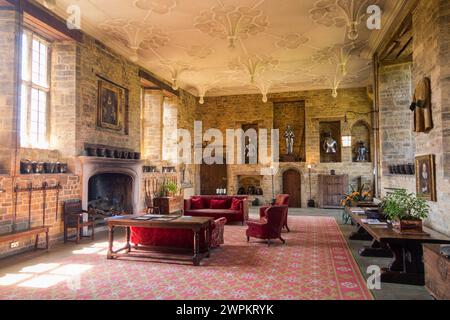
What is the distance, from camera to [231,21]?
697 cm

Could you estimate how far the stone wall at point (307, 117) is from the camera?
13070 mm

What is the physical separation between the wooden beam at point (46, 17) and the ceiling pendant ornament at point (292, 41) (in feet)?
16.5

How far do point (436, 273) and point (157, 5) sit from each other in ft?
21.2

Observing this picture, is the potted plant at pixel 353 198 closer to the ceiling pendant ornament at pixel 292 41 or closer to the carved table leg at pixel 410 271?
the ceiling pendant ornament at pixel 292 41

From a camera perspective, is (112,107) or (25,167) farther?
(112,107)

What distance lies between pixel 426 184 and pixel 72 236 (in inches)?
275

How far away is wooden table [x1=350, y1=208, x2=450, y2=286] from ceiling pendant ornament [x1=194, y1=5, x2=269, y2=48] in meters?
4.95

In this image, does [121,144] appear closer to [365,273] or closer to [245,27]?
[245,27]

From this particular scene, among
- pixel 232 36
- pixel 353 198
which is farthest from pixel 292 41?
pixel 353 198

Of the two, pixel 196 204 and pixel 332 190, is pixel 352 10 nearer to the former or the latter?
pixel 196 204

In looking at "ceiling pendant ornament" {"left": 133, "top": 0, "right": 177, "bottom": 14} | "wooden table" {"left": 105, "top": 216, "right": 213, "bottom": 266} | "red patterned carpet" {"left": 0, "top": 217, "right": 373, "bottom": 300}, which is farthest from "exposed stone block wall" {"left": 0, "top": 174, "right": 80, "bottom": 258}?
"ceiling pendant ornament" {"left": 133, "top": 0, "right": 177, "bottom": 14}

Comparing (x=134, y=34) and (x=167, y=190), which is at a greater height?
(x=134, y=34)

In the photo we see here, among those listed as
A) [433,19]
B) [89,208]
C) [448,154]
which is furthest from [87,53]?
[448,154]

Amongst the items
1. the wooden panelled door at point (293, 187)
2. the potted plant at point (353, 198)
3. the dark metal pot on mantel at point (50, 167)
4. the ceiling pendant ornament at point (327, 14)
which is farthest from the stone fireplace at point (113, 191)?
the wooden panelled door at point (293, 187)
